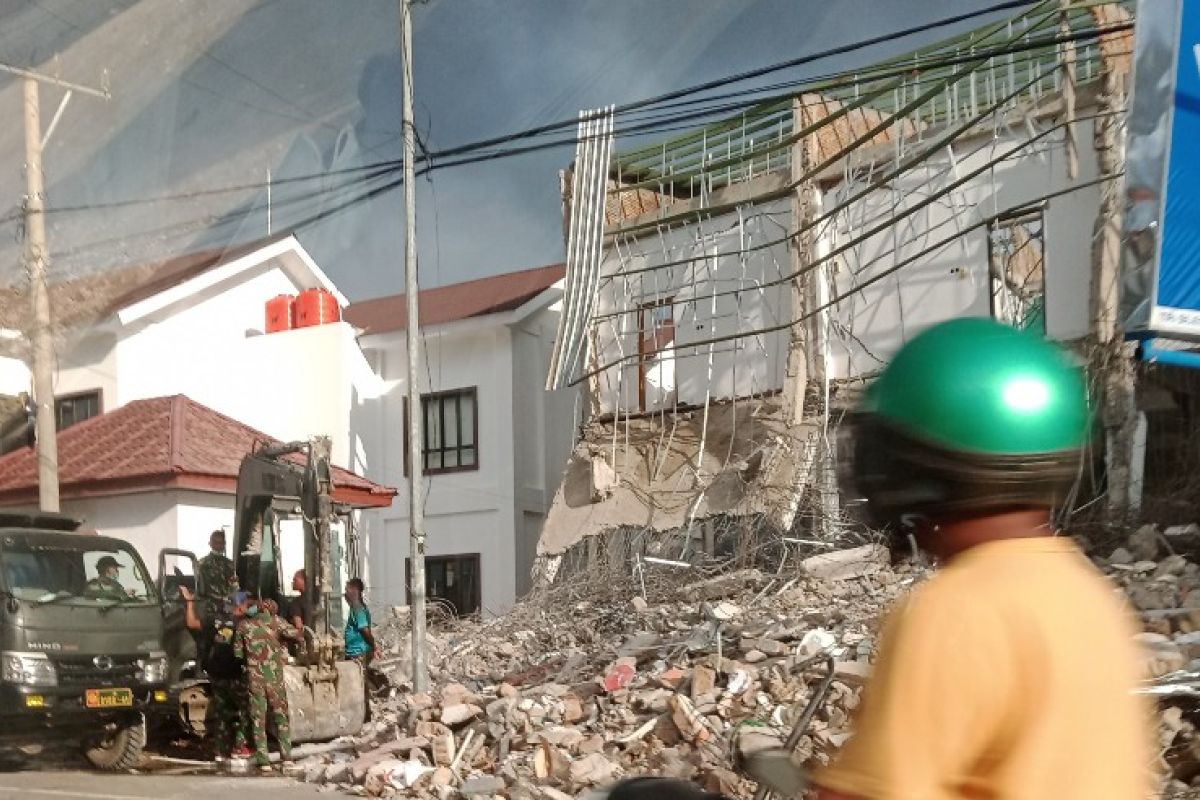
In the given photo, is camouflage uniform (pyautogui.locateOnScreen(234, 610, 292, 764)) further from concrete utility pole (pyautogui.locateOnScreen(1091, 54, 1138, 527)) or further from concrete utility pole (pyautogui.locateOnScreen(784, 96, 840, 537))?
concrete utility pole (pyautogui.locateOnScreen(1091, 54, 1138, 527))

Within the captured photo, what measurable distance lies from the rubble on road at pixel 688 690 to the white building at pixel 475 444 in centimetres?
845

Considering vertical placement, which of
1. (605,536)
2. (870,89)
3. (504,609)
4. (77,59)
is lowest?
(504,609)

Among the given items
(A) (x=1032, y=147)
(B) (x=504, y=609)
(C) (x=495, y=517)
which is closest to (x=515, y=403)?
(C) (x=495, y=517)

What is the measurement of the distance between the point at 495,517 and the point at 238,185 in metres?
18.1

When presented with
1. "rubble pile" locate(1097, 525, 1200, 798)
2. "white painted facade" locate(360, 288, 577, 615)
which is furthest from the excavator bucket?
"white painted facade" locate(360, 288, 577, 615)

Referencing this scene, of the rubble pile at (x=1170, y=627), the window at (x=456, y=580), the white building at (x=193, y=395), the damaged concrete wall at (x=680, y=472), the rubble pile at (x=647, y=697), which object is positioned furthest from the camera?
the window at (x=456, y=580)

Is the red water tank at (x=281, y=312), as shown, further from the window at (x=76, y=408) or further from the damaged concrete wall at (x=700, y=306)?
the damaged concrete wall at (x=700, y=306)

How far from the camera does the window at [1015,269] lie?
1645cm

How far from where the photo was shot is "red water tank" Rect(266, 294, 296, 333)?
1017 inches

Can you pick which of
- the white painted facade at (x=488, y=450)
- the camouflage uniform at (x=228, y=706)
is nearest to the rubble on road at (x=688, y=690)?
the camouflage uniform at (x=228, y=706)

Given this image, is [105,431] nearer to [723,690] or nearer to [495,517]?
[495,517]

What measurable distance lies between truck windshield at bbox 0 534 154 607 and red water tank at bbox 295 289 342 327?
13.0 meters

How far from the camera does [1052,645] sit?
68.7 inches

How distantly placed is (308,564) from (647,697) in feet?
14.3
